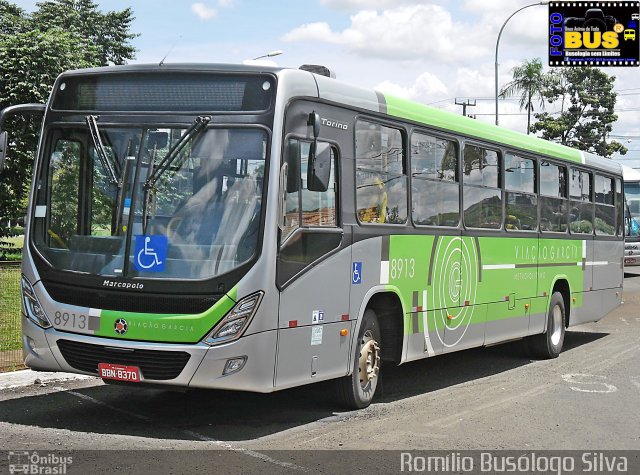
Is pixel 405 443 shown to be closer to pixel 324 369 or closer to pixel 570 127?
pixel 324 369

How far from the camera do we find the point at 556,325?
1473 cm

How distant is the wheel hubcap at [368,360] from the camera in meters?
9.34

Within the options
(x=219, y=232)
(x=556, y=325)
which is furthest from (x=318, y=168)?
(x=556, y=325)

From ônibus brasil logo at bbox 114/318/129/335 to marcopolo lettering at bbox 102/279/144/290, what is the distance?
0.27 m

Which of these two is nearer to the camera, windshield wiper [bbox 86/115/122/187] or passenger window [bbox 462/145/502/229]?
windshield wiper [bbox 86/115/122/187]

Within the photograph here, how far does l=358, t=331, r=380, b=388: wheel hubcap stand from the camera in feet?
30.7

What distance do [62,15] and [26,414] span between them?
49.7m

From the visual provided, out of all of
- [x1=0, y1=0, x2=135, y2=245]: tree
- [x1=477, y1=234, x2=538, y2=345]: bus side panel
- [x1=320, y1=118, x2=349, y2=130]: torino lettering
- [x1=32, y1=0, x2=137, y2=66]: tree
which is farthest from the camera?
[x1=32, y1=0, x2=137, y2=66]: tree

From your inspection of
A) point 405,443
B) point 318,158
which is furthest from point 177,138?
point 405,443

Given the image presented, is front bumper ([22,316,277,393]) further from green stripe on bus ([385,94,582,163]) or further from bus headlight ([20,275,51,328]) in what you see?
green stripe on bus ([385,94,582,163])

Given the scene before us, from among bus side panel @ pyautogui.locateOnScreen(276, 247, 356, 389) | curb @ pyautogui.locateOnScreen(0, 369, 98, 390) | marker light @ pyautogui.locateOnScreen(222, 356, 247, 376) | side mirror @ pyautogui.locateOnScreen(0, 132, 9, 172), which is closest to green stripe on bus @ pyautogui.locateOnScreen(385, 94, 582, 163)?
bus side panel @ pyautogui.locateOnScreen(276, 247, 356, 389)

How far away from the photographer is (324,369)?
8.57 m

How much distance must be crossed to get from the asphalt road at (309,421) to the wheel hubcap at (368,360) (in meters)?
0.31

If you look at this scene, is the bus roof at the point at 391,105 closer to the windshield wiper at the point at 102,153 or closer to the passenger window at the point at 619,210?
the windshield wiper at the point at 102,153
